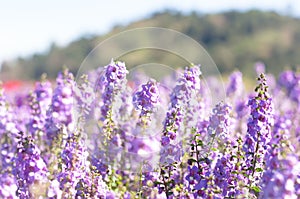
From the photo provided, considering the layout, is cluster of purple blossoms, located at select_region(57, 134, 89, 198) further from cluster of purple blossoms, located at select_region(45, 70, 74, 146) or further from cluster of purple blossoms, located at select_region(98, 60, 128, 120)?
cluster of purple blossoms, located at select_region(45, 70, 74, 146)

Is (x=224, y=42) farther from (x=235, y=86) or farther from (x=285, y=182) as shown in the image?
(x=285, y=182)

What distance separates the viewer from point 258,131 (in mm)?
5387

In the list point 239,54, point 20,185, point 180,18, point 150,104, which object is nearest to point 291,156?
point 150,104

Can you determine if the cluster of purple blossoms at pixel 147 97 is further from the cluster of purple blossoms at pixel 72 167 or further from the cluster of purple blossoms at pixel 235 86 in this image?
the cluster of purple blossoms at pixel 235 86

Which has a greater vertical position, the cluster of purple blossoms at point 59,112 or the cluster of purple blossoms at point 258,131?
the cluster of purple blossoms at point 59,112

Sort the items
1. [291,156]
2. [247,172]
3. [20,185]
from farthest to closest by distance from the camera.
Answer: [247,172]
[20,185]
[291,156]

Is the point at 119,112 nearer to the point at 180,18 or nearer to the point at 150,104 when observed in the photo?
the point at 150,104

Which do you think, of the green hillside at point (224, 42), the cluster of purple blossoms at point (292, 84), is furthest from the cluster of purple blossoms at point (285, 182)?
the green hillside at point (224, 42)

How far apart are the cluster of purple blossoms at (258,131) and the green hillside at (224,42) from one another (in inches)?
1861

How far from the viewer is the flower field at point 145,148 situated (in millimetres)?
4949

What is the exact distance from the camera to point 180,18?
240ft

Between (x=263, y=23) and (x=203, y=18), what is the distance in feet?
22.3

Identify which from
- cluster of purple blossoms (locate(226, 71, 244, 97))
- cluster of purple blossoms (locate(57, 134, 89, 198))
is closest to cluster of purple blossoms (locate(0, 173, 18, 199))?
cluster of purple blossoms (locate(57, 134, 89, 198))

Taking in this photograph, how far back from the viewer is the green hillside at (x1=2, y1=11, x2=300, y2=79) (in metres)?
55.8
